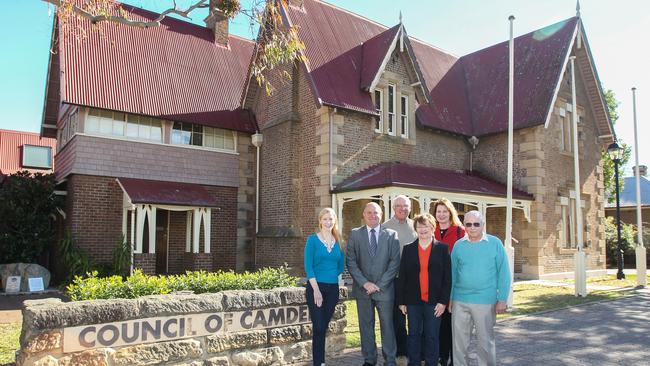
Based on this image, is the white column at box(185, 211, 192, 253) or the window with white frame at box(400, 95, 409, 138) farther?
the window with white frame at box(400, 95, 409, 138)

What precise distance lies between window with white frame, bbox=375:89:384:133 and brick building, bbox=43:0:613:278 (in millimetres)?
47

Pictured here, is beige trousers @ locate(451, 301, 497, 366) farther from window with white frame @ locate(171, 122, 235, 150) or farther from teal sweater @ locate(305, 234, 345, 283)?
window with white frame @ locate(171, 122, 235, 150)

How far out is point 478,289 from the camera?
535 cm

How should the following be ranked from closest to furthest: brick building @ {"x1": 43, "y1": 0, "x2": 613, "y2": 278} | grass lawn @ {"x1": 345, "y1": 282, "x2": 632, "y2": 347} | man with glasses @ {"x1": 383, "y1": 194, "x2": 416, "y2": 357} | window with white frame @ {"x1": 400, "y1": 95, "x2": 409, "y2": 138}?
man with glasses @ {"x1": 383, "y1": 194, "x2": 416, "y2": 357}, grass lawn @ {"x1": 345, "y1": 282, "x2": 632, "y2": 347}, brick building @ {"x1": 43, "y1": 0, "x2": 613, "y2": 278}, window with white frame @ {"x1": 400, "y1": 95, "x2": 409, "y2": 138}

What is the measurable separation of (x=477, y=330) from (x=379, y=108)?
11690 millimetres

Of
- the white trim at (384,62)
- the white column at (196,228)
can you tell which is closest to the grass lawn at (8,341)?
the white column at (196,228)

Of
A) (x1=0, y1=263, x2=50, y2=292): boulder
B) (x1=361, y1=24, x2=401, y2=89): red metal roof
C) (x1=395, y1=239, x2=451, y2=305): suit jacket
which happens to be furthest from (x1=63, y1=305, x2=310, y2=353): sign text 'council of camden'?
(x1=361, y1=24, x2=401, y2=89): red metal roof

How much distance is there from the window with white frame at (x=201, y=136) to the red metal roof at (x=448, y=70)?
420 cm

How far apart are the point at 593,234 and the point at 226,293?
734 inches

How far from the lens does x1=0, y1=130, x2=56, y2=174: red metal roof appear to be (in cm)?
2809

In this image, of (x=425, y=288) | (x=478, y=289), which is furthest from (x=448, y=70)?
(x=478, y=289)

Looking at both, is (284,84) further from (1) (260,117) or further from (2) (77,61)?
(2) (77,61)

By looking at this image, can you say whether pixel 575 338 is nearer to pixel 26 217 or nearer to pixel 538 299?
pixel 538 299

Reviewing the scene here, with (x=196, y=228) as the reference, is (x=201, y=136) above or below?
above
